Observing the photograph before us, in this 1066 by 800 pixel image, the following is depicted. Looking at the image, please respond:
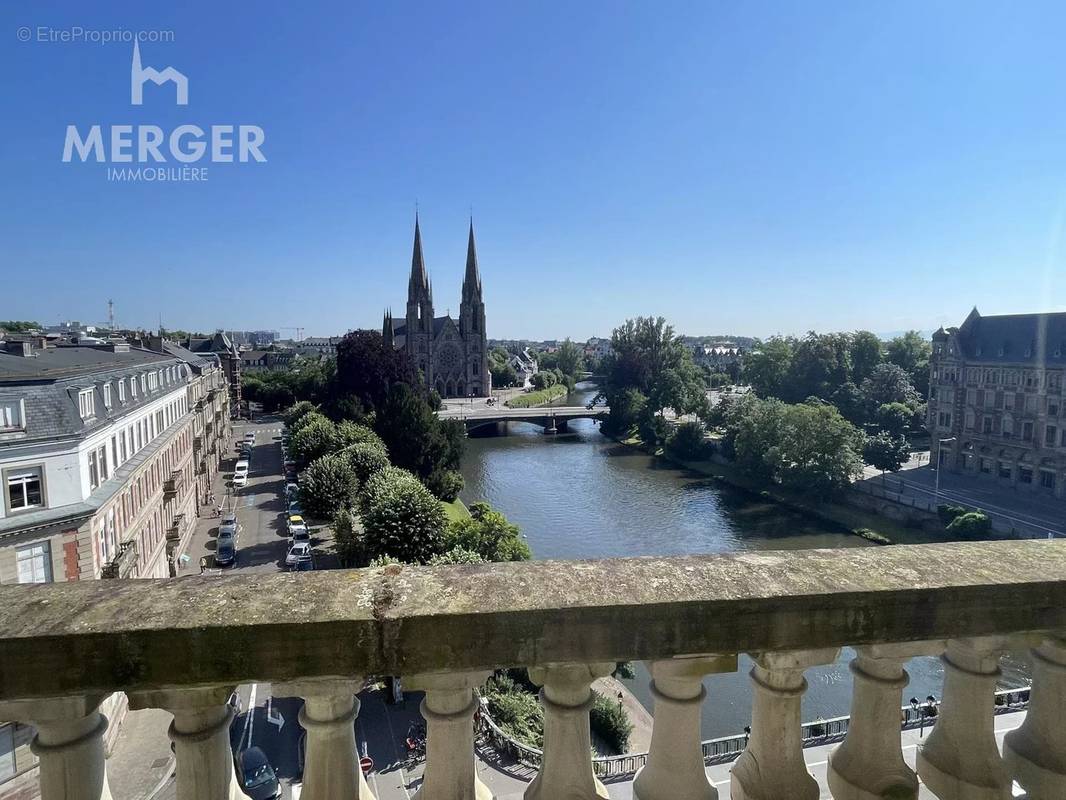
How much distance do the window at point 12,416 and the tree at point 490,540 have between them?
42.2 ft

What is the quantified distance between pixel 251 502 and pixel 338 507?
37.0ft

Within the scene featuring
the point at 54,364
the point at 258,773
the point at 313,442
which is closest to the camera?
the point at 258,773

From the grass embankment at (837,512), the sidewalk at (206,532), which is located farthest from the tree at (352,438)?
the grass embankment at (837,512)

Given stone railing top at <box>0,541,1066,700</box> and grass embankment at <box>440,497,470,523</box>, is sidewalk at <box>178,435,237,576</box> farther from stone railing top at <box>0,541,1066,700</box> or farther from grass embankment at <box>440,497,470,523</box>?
stone railing top at <box>0,541,1066,700</box>

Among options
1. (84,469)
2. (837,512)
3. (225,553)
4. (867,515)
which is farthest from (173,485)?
(867,515)

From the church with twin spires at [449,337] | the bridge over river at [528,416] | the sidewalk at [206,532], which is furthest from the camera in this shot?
the church with twin spires at [449,337]

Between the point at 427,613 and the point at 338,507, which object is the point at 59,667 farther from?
the point at 338,507

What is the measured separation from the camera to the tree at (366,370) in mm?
57406

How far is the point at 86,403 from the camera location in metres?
17.7

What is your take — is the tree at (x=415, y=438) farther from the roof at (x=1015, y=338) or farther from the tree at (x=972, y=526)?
the roof at (x=1015, y=338)

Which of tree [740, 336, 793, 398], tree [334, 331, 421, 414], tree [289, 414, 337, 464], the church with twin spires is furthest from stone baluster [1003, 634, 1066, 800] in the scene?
the church with twin spires

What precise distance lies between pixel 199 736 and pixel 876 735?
A: 2.25 meters

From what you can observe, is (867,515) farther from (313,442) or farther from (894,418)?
(313,442)

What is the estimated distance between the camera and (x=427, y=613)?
76.4 inches
